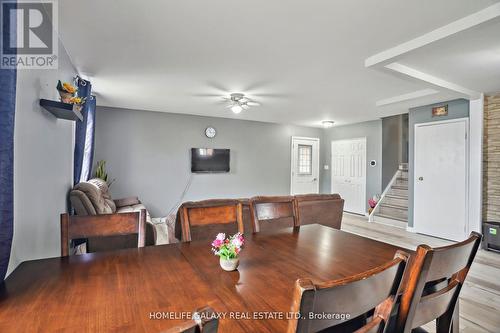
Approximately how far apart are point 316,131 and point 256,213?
21.0ft

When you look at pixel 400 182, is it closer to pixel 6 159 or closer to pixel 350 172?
pixel 350 172

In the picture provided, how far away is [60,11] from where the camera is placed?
195cm

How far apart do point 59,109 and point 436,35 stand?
308 cm

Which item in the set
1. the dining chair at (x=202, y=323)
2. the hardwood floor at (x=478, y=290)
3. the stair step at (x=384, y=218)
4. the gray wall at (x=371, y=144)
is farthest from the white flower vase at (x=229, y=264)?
the gray wall at (x=371, y=144)

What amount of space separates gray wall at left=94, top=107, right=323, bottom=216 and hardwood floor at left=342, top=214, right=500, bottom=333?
3107 mm

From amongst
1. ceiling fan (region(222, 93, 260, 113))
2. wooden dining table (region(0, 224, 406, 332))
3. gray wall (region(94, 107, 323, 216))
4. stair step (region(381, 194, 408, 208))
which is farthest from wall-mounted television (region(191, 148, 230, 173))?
wooden dining table (region(0, 224, 406, 332))

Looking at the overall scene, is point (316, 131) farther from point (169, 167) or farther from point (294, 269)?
point (294, 269)

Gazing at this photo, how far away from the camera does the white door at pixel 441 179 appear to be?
421cm

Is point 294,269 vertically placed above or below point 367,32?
below

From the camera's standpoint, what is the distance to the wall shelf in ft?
6.04

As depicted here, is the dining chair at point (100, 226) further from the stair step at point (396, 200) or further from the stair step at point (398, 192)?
the stair step at point (398, 192)

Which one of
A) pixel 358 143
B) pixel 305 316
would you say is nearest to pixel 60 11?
pixel 305 316

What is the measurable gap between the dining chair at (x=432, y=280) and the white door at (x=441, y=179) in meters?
4.12

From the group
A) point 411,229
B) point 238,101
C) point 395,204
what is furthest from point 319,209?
point 395,204
